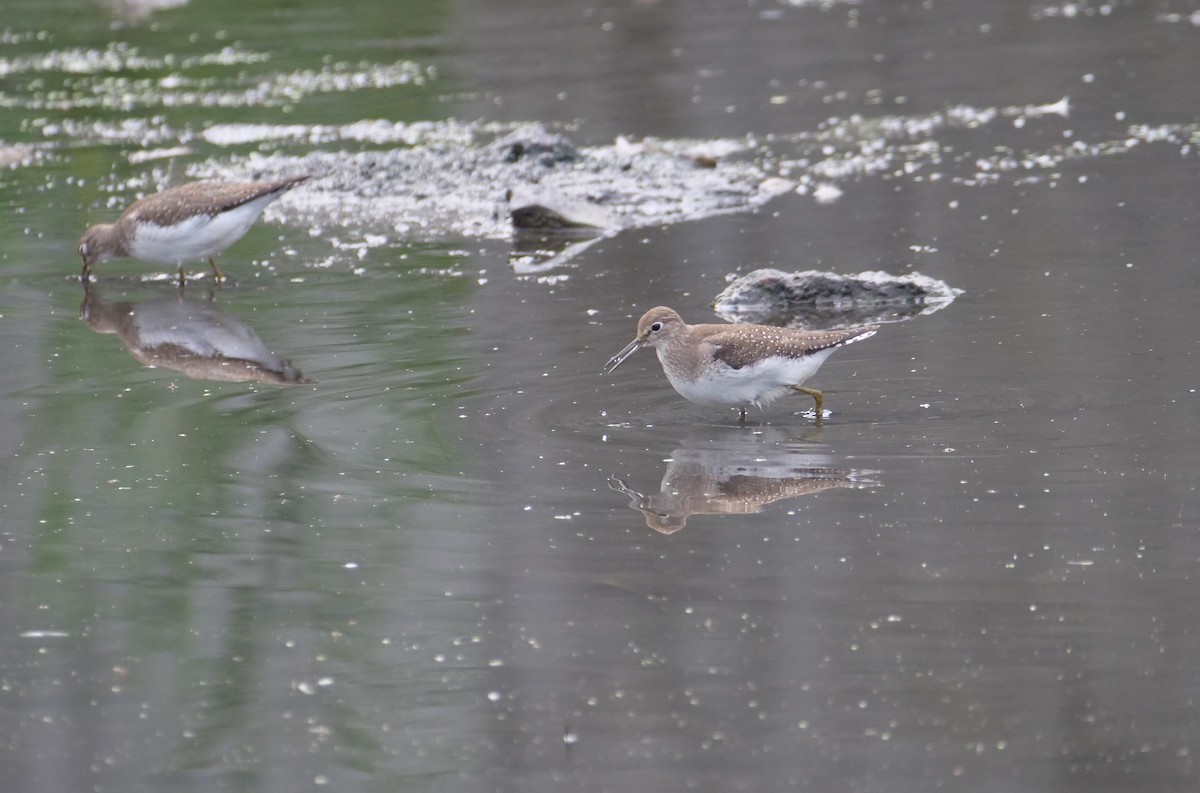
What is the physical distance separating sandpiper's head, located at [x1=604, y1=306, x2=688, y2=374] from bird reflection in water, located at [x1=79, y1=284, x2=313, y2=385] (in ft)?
6.48

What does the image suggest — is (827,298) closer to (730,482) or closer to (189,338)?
(730,482)

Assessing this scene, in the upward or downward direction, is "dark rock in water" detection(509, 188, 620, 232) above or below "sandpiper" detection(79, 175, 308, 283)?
below

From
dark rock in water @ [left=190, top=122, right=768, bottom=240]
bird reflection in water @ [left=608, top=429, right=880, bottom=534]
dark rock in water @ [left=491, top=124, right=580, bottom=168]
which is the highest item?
bird reflection in water @ [left=608, top=429, right=880, bottom=534]

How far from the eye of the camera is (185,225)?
1344cm

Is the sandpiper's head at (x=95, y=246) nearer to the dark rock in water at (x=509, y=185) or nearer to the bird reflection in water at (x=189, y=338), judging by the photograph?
the bird reflection in water at (x=189, y=338)

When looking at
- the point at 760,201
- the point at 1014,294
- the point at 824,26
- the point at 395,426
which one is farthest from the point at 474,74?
the point at 395,426

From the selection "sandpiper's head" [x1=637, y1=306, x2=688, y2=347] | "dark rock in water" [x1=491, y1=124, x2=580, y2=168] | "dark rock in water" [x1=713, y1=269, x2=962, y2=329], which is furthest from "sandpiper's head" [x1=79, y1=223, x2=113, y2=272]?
"sandpiper's head" [x1=637, y1=306, x2=688, y2=347]

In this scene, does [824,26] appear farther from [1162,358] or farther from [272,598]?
[272,598]

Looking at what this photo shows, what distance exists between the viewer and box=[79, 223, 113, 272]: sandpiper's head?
13.8 meters

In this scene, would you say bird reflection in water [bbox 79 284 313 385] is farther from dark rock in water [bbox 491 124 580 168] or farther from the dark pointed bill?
dark rock in water [bbox 491 124 580 168]

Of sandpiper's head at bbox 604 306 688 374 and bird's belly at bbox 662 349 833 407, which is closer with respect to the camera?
bird's belly at bbox 662 349 833 407

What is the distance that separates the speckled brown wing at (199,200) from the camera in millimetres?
13398

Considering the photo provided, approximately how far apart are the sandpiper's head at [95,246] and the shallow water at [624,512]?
0.29 m

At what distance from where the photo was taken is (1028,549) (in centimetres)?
729
